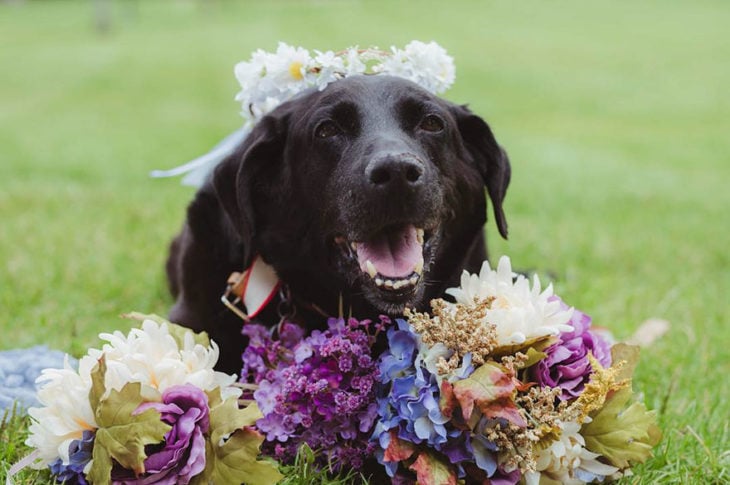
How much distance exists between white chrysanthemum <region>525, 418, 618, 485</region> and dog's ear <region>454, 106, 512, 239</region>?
956mm

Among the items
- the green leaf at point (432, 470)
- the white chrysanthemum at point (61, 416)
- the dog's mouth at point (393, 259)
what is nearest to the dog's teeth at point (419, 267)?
the dog's mouth at point (393, 259)

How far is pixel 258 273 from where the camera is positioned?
298cm

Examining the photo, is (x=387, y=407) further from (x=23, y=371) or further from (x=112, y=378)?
(x=23, y=371)

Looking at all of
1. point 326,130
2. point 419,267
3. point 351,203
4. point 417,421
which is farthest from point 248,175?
point 417,421

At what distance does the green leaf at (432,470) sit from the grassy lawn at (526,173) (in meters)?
0.60

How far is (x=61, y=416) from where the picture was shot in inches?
89.5

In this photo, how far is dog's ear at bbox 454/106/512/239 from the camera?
3115 mm

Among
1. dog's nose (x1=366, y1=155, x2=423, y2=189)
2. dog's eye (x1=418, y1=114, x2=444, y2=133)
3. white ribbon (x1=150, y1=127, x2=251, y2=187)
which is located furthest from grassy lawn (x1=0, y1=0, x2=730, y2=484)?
dog's eye (x1=418, y1=114, x2=444, y2=133)

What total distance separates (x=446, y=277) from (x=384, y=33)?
23819mm

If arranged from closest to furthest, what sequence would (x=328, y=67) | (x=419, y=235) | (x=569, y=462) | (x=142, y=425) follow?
(x=142, y=425) → (x=569, y=462) → (x=419, y=235) → (x=328, y=67)

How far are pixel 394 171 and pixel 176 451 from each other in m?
1.00

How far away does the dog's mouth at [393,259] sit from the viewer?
8.45ft

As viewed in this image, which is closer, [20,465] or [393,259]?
[20,465]

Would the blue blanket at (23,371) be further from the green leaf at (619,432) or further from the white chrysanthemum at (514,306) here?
the green leaf at (619,432)
